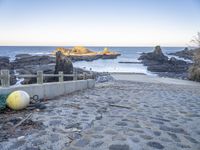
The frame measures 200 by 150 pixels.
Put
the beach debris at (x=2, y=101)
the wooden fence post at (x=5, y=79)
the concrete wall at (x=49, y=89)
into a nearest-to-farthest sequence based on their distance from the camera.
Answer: the beach debris at (x=2, y=101) → the wooden fence post at (x=5, y=79) → the concrete wall at (x=49, y=89)

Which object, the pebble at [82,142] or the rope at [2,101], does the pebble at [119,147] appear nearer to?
the pebble at [82,142]

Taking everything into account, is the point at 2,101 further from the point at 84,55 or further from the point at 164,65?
the point at 84,55

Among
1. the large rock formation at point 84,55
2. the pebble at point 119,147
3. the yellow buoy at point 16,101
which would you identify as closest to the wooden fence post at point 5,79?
the yellow buoy at point 16,101

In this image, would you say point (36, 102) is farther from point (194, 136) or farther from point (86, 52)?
point (86, 52)

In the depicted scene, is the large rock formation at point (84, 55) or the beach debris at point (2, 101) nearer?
the beach debris at point (2, 101)

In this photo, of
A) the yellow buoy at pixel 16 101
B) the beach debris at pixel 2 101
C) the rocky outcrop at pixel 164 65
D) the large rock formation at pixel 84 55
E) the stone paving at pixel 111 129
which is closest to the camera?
the stone paving at pixel 111 129

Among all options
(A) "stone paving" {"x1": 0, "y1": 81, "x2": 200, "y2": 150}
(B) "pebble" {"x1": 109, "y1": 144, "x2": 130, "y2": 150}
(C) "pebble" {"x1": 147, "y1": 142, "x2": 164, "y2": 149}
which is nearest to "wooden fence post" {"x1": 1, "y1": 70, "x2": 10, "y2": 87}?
(A) "stone paving" {"x1": 0, "y1": 81, "x2": 200, "y2": 150}

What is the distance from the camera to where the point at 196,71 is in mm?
25750

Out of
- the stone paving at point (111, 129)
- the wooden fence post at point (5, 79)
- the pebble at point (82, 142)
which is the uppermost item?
the wooden fence post at point (5, 79)

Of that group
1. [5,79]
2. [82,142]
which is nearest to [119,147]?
[82,142]

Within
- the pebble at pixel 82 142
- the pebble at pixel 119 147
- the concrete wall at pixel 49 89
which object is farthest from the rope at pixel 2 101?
the pebble at pixel 119 147

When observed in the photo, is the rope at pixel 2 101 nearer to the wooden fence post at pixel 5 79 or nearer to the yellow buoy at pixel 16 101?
the yellow buoy at pixel 16 101

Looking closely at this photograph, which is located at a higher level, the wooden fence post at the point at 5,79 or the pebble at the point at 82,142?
the wooden fence post at the point at 5,79

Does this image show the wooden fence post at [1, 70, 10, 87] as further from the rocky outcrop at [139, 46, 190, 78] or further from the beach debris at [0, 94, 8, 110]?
the rocky outcrop at [139, 46, 190, 78]
